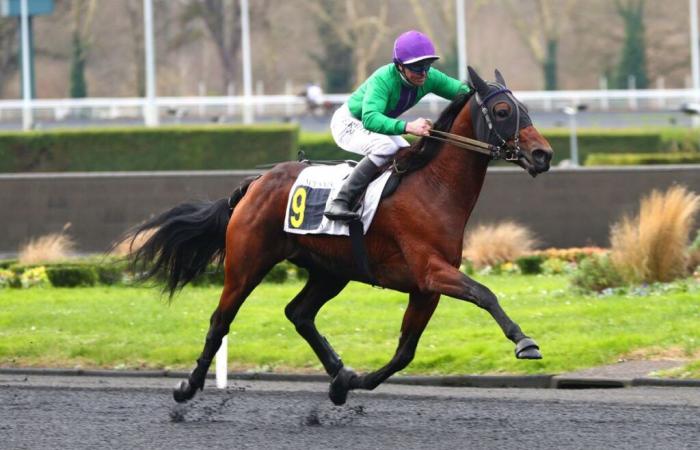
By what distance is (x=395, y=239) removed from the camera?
8641mm

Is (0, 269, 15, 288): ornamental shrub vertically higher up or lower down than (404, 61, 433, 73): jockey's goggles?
lower down

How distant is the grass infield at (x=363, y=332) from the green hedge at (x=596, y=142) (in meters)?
14.8

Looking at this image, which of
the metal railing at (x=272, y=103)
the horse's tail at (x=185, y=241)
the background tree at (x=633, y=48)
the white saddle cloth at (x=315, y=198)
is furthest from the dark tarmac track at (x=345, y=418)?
the background tree at (x=633, y=48)

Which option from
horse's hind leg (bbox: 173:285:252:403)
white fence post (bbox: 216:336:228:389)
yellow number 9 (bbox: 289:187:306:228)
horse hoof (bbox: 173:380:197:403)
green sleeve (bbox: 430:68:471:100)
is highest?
green sleeve (bbox: 430:68:471:100)

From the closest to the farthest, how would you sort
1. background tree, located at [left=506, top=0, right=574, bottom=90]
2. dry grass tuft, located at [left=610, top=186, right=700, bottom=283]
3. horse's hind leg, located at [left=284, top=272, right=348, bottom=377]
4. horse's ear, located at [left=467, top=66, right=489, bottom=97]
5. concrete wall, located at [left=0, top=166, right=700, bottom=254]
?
horse's ear, located at [left=467, top=66, right=489, bottom=97]
horse's hind leg, located at [left=284, top=272, right=348, bottom=377]
dry grass tuft, located at [left=610, top=186, right=700, bottom=283]
concrete wall, located at [left=0, top=166, right=700, bottom=254]
background tree, located at [left=506, top=0, right=574, bottom=90]

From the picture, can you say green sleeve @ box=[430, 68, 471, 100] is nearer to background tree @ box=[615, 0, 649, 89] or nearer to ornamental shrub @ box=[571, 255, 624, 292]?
ornamental shrub @ box=[571, 255, 624, 292]

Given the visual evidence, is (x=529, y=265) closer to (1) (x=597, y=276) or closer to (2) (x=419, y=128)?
(1) (x=597, y=276)

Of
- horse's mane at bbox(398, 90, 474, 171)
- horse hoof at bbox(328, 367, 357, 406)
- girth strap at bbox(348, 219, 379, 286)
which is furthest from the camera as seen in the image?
horse hoof at bbox(328, 367, 357, 406)

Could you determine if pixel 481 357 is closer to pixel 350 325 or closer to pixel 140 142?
pixel 350 325

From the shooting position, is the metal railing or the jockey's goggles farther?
the metal railing

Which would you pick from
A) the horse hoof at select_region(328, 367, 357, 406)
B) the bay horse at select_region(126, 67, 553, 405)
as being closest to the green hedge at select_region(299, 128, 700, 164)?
the bay horse at select_region(126, 67, 553, 405)

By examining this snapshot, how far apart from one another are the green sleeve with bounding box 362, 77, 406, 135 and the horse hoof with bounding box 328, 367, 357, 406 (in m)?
1.57

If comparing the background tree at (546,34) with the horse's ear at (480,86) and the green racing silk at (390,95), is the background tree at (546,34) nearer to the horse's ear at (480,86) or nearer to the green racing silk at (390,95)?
the green racing silk at (390,95)

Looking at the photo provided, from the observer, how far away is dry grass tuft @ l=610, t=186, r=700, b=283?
14.4 meters
